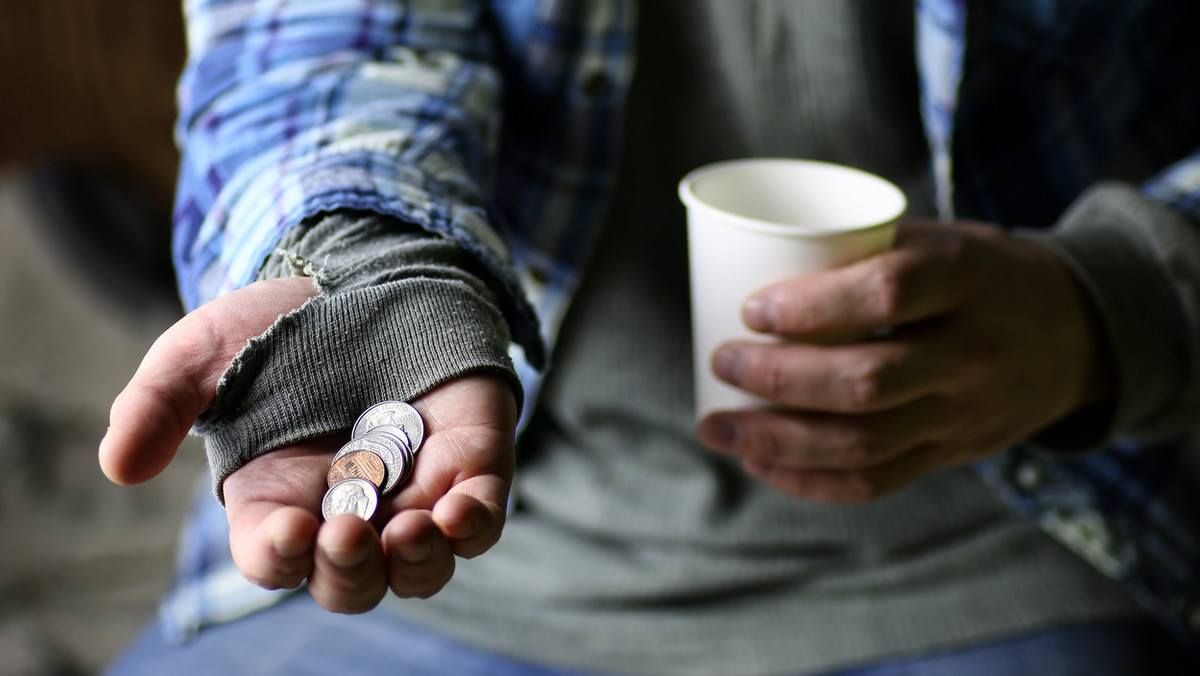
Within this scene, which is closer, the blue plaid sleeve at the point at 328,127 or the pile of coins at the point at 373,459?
the pile of coins at the point at 373,459

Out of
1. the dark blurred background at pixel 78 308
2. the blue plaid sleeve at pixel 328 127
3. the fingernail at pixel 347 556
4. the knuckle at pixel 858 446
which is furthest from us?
the dark blurred background at pixel 78 308

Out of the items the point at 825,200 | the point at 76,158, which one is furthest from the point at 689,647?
the point at 76,158

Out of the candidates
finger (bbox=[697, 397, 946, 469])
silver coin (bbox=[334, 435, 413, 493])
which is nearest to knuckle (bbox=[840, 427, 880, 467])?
finger (bbox=[697, 397, 946, 469])

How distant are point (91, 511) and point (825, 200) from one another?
1015 millimetres

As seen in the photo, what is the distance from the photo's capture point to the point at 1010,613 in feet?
2.32

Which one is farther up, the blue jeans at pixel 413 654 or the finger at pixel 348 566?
the finger at pixel 348 566

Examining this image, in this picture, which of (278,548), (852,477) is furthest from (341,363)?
(852,477)

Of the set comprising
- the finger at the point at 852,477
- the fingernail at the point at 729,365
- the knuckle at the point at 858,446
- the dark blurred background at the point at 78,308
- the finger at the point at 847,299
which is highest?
the finger at the point at 847,299

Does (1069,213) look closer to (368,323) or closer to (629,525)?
(629,525)

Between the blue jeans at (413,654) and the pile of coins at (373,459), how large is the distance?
1.40 ft

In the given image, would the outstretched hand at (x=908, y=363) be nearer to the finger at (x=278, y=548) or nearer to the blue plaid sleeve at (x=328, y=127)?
the blue plaid sleeve at (x=328, y=127)

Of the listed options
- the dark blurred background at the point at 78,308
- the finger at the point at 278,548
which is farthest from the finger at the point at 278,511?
the dark blurred background at the point at 78,308

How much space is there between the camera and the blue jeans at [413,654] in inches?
27.1

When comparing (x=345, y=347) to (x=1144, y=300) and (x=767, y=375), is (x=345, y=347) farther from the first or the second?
(x=1144, y=300)
